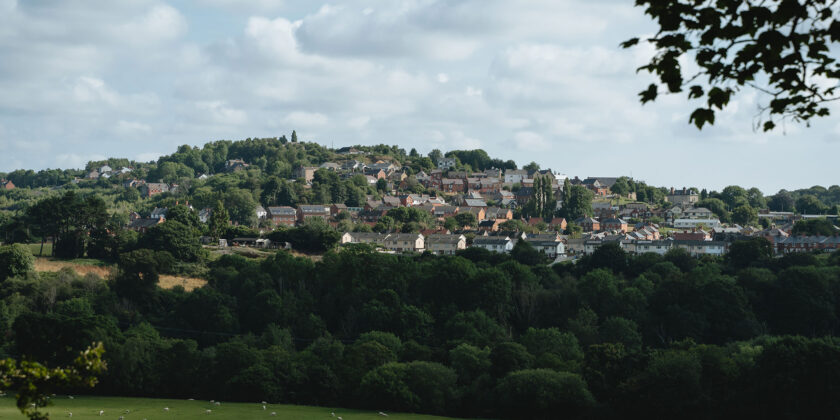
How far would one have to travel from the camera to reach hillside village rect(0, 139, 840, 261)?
85562mm

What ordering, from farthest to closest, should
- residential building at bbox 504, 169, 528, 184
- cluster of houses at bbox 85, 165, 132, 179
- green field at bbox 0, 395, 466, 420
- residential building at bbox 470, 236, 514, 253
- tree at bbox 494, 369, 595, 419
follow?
1. cluster of houses at bbox 85, 165, 132, 179
2. residential building at bbox 504, 169, 528, 184
3. residential building at bbox 470, 236, 514, 253
4. tree at bbox 494, 369, 595, 419
5. green field at bbox 0, 395, 466, 420

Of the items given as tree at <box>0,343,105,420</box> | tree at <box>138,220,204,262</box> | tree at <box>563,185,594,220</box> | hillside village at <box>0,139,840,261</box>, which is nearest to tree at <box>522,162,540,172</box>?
hillside village at <box>0,139,840,261</box>

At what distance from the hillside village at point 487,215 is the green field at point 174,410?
39.0 meters

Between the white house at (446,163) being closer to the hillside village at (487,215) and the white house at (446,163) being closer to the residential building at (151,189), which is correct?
the hillside village at (487,215)

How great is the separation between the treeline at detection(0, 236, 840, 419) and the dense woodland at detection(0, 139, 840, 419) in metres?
0.11

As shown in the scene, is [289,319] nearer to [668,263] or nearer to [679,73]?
[668,263]

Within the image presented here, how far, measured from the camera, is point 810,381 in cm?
3569

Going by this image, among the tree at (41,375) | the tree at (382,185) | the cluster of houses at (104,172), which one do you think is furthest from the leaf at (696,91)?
the cluster of houses at (104,172)

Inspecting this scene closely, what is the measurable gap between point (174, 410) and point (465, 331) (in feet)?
59.0

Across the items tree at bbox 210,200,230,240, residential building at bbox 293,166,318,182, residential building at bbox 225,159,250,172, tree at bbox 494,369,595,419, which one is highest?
residential building at bbox 225,159,250,172

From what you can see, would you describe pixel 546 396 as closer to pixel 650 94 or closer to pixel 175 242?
pixel 650 94

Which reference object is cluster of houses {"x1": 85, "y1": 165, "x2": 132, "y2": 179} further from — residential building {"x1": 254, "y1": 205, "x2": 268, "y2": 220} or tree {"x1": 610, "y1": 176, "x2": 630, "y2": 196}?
tree {"x1": 610, "y1": 176, "x2": 630, "y2": 196}

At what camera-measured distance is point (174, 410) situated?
1419 inches

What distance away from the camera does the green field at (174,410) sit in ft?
112
